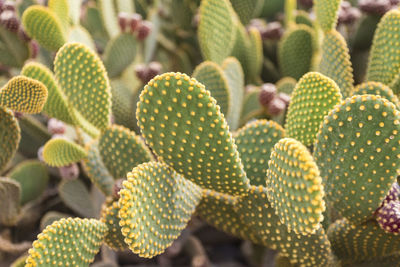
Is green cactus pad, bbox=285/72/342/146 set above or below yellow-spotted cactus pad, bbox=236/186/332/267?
above

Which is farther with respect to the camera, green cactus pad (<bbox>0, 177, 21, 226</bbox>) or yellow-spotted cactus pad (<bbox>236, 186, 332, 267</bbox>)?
green cactus pad (<bbox>0, 177, 21, 226</bbox>)

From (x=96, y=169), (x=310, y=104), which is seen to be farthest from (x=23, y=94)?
(x=310, y=104)

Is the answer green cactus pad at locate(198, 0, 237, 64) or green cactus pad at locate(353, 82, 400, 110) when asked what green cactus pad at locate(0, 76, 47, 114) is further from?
green cactus pad at locate(353, 82, 400, 110)

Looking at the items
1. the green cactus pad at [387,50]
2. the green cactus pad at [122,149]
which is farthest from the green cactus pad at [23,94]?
the green cactus pad at [387,50]

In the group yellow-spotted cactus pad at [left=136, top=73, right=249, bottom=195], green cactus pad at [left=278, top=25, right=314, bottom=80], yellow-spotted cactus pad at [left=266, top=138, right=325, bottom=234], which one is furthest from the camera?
green cactus pad at [left=278, top=25, right=314, bottom=80]

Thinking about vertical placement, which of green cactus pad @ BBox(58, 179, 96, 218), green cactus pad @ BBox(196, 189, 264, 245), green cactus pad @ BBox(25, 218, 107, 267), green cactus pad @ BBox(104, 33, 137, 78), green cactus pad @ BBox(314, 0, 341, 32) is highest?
green cactus pad @ BBox(314, 0, 341, 32)

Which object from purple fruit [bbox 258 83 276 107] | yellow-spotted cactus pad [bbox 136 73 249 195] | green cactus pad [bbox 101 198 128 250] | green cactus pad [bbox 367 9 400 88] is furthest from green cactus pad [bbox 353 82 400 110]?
green cactus pad [bbox 101 198 128 250]

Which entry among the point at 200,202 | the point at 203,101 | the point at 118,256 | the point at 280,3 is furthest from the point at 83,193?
Result: the point at 280,3

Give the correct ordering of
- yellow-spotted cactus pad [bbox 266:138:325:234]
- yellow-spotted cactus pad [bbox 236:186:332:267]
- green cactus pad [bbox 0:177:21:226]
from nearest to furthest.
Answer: yellow-spotted cactus pad [bbox 266:138:325:234] < yellow-spotted cactus pad [bbox 236:186:332:267] < green cactus pad [bbox 0:177:21:226]
